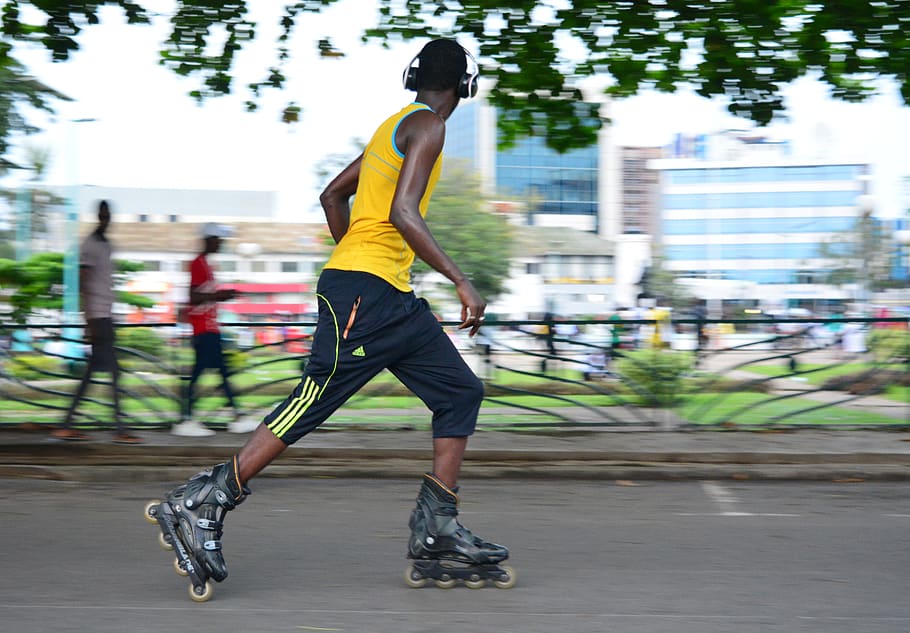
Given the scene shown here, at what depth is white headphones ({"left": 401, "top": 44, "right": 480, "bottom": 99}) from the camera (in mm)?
4086

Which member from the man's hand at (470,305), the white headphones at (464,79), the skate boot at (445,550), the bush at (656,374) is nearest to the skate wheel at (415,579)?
the skate boot at (445,550)

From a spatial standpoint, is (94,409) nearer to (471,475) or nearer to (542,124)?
(471,475)

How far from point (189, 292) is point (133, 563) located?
4505mm

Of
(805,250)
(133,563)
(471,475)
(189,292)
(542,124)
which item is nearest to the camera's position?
(133,563)

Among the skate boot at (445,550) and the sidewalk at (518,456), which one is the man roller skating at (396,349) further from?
the sidewalk at (518,456)

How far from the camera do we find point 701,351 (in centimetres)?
1003

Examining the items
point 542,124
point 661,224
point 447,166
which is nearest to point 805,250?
point 661,224

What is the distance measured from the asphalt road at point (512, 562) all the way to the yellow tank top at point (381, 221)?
3.84ft

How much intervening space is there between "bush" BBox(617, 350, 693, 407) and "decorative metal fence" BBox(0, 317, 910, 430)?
0.01 meters

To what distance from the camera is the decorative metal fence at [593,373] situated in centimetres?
954

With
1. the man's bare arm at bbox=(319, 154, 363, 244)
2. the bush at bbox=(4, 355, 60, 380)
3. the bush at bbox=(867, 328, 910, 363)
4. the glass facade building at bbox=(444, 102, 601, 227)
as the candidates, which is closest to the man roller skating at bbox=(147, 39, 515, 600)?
the man's bare arm at bbox=(319, 154, 363, 244)

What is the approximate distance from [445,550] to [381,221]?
1.20 metres

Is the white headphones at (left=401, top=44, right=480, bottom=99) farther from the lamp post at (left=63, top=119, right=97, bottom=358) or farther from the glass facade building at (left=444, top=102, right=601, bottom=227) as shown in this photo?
the glass facade building at (left=444, top=102, right=601, bottom=227)

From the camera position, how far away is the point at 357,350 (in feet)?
12.9
